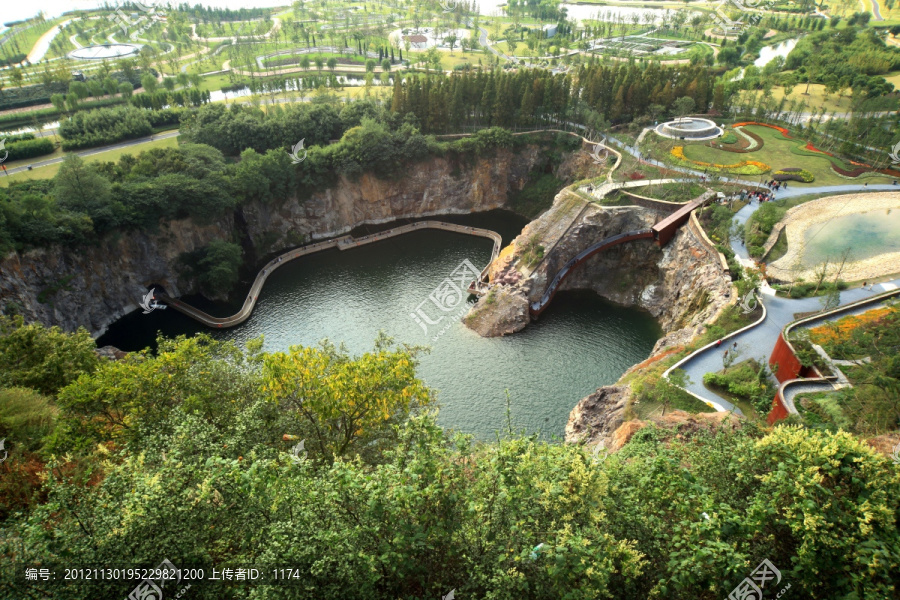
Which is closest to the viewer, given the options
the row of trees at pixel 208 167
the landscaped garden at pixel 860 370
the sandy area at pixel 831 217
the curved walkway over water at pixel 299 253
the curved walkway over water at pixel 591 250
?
the landscaped garden at pixel 860 370

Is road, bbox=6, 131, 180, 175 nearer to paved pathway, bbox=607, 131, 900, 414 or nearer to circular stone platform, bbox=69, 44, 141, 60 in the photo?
circular stone platform, bbox=69, 44, 141, 60

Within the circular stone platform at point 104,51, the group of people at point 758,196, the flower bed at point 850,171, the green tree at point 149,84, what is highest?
the circular stone platform at point 104,51

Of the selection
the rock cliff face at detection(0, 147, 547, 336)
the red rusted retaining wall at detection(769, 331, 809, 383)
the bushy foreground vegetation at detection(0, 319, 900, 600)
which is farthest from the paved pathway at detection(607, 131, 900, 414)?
the rock cliff face at detection(0, 147, 547, 336)

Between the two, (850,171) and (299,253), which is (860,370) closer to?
(850,171)

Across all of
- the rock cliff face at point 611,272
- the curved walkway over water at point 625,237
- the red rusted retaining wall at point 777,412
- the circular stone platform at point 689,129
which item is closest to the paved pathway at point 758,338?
the red rusted retaining wall at point 777,412

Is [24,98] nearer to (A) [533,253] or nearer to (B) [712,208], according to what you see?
(A) [533,253]

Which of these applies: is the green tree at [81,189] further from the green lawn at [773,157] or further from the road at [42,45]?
the road at [42,45]
